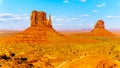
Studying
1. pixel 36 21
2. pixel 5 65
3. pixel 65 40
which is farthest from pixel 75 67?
pixel 36 21

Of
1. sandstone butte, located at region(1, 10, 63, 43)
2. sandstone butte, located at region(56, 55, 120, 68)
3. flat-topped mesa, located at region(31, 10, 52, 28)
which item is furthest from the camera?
flat-topped mesa, located at region(31, 10, 52, 28)

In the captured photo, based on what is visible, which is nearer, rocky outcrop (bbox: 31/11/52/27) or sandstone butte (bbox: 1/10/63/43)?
sandstone butte (bbox: 1/10/63/43)

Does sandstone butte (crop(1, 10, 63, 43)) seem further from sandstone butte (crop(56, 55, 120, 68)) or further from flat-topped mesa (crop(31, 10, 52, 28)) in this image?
sandstone butte (crop(56, 55, 120, 68))

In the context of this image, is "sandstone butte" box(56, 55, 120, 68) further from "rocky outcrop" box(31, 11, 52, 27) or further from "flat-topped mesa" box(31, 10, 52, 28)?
"flat-topped mesa" box(31, 10, 52, 28)

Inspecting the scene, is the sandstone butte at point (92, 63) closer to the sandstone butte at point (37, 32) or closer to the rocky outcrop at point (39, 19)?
the sandstone butte at point (37, 32)

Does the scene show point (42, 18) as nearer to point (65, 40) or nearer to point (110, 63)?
point (65, 40)

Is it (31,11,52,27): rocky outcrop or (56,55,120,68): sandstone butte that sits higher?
(31,11,52,27): rocky outcrop

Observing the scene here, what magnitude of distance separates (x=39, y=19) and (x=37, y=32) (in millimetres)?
14291

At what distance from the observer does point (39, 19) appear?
148875 mm

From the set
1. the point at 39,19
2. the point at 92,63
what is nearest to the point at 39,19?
the point at 39,19

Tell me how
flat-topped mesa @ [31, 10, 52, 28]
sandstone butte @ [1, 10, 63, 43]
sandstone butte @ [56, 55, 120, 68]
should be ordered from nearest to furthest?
sandstone butte @ [56, 55, 120, 68], sandstone butte @ [1, 10, 63, 43], flat-topped mesa @ [31, 10, 52, 28]

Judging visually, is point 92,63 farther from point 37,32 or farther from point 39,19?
point 39,19

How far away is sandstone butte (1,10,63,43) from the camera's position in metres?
133

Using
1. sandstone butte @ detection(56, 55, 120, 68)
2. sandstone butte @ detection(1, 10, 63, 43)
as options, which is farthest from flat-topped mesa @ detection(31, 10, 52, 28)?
sandstone butte @ detection(56, 55, 120, 68)
